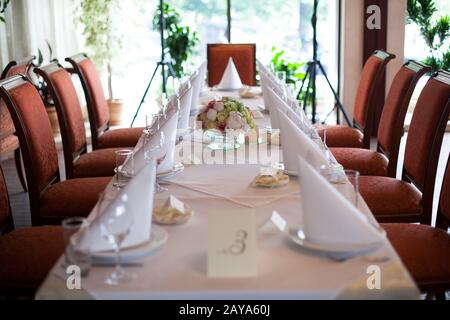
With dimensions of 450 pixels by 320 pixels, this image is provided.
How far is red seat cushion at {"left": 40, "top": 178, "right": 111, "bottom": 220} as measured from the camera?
9.74 feet

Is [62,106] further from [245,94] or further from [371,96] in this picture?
[371,96]

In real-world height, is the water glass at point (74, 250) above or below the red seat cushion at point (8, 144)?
above

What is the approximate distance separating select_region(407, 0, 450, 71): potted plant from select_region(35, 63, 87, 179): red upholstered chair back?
3833mm

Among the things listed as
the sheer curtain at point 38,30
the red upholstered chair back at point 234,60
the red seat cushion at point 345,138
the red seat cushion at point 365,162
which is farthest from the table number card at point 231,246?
the sheer curtain at point 38,30

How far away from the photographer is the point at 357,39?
6.38 meters

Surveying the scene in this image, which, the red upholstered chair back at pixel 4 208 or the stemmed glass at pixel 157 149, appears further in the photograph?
the red upholstered chair back at pixel 4 208

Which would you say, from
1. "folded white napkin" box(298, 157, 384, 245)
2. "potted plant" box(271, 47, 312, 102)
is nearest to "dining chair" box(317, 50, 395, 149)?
"folded white napkin" box(298, 157, 384, 245)

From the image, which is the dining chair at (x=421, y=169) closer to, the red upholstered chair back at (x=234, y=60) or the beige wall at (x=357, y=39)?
the red upholstered chair back at (x=234, y=60)

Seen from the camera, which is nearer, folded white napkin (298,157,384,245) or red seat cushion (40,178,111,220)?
folded white napkin (298,157,384,245)

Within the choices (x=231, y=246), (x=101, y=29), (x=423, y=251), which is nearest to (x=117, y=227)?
(x=231, y=246)

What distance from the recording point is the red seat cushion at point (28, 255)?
2193 mm

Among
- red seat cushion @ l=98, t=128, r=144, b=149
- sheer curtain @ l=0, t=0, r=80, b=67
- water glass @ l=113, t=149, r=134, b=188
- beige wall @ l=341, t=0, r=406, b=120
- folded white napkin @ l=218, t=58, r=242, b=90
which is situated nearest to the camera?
water glass @ l=113, t=149, r=134, b=188

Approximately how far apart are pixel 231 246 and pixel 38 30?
5.37 metres

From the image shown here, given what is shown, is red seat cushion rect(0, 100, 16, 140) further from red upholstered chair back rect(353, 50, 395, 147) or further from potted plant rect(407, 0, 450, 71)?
potted plant rect(407, 0, 450, 71)
